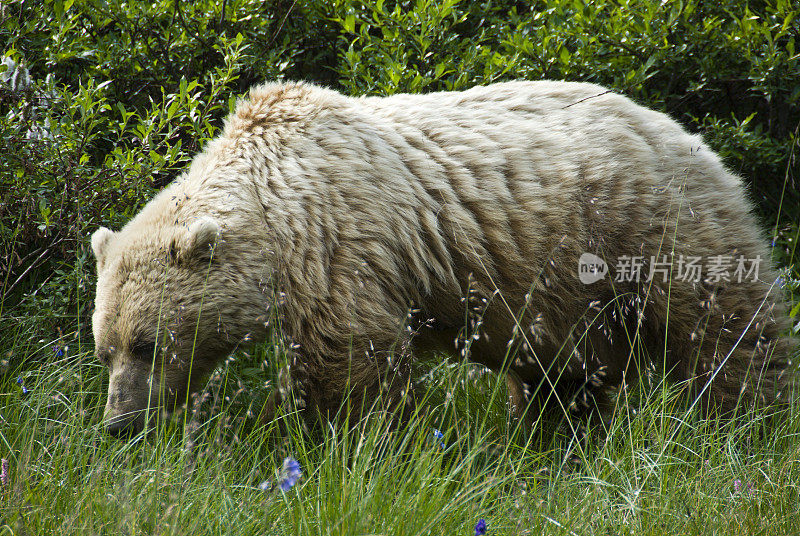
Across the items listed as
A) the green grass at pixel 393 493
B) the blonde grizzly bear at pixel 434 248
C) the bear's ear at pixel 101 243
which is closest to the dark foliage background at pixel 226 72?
the bear's ear at pixel 101 243

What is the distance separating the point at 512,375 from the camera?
4.79 meters

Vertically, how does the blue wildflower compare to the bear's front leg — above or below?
above

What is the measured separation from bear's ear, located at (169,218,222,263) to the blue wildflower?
48.3 inches

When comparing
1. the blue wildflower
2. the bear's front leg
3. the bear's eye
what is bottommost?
the bear's front leg

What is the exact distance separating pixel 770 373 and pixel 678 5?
2664 millimetres

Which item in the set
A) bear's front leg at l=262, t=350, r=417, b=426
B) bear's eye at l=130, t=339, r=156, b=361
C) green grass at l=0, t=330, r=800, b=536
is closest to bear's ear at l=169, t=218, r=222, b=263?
bear's eye at l=130, t=339, r=156, b=361

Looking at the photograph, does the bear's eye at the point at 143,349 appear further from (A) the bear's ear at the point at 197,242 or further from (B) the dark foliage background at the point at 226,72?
(B) the dark foliage background at the point at 226,72

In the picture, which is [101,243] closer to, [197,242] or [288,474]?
[197,242]

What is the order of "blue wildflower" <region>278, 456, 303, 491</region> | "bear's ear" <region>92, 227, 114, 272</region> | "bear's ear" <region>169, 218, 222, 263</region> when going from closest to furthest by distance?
"blue wildflower" <region>278, 456, 303, 491</region>, "bear's ear" <region>169, 218, 222, 263</region>, "bear's ear" <region>92, 227, 114, 272</region>

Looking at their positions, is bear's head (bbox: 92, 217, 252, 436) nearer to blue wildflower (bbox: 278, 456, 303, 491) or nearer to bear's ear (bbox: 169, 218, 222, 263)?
bear's ear (bbox: 169, 218, 222, 263)

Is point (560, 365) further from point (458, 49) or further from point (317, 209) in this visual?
point (458, 49)

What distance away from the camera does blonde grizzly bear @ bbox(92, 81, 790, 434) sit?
3.67 m

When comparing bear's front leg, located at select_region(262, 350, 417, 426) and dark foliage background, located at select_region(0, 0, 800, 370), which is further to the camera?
dark foliage background, located at select_region(0, 0, 800, 370)

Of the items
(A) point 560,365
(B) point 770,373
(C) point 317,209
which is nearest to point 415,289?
(C) point 317,209
